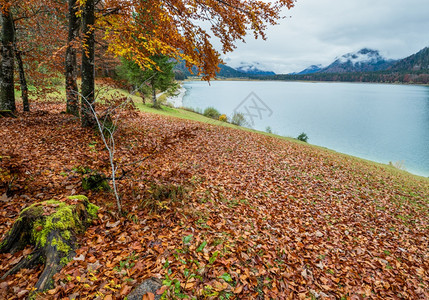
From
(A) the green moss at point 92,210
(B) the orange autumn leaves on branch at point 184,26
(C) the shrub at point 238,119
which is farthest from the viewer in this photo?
(C) the shrub at point 238,119

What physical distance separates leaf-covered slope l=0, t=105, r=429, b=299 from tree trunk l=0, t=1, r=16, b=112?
1002mm

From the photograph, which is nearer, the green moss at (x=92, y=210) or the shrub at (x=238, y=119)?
the green moss at (x=92, y=210)

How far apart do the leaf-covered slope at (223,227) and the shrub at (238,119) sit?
840 inches

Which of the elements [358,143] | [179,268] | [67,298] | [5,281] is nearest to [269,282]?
[179,268]

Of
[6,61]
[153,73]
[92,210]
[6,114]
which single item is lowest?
[92,210]

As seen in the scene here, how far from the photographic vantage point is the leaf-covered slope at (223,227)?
3168mm

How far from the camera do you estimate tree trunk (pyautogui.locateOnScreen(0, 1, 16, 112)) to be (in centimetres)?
780

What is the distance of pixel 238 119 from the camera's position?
30062 millimetres

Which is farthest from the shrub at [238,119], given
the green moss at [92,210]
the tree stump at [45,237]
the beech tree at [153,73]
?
the tree stump at [45,237]

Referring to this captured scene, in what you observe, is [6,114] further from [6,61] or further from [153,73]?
[153,73]

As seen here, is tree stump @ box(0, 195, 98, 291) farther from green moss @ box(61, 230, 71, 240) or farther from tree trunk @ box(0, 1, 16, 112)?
tree trunk @ box(0, 1, 16, 112)

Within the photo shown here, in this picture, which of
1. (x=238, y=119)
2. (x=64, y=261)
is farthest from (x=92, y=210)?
(x=238, y=119)

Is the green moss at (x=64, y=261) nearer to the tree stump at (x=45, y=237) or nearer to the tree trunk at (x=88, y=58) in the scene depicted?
the tree stump at (x=45, y=237)

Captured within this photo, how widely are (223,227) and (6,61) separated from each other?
1058 cm
